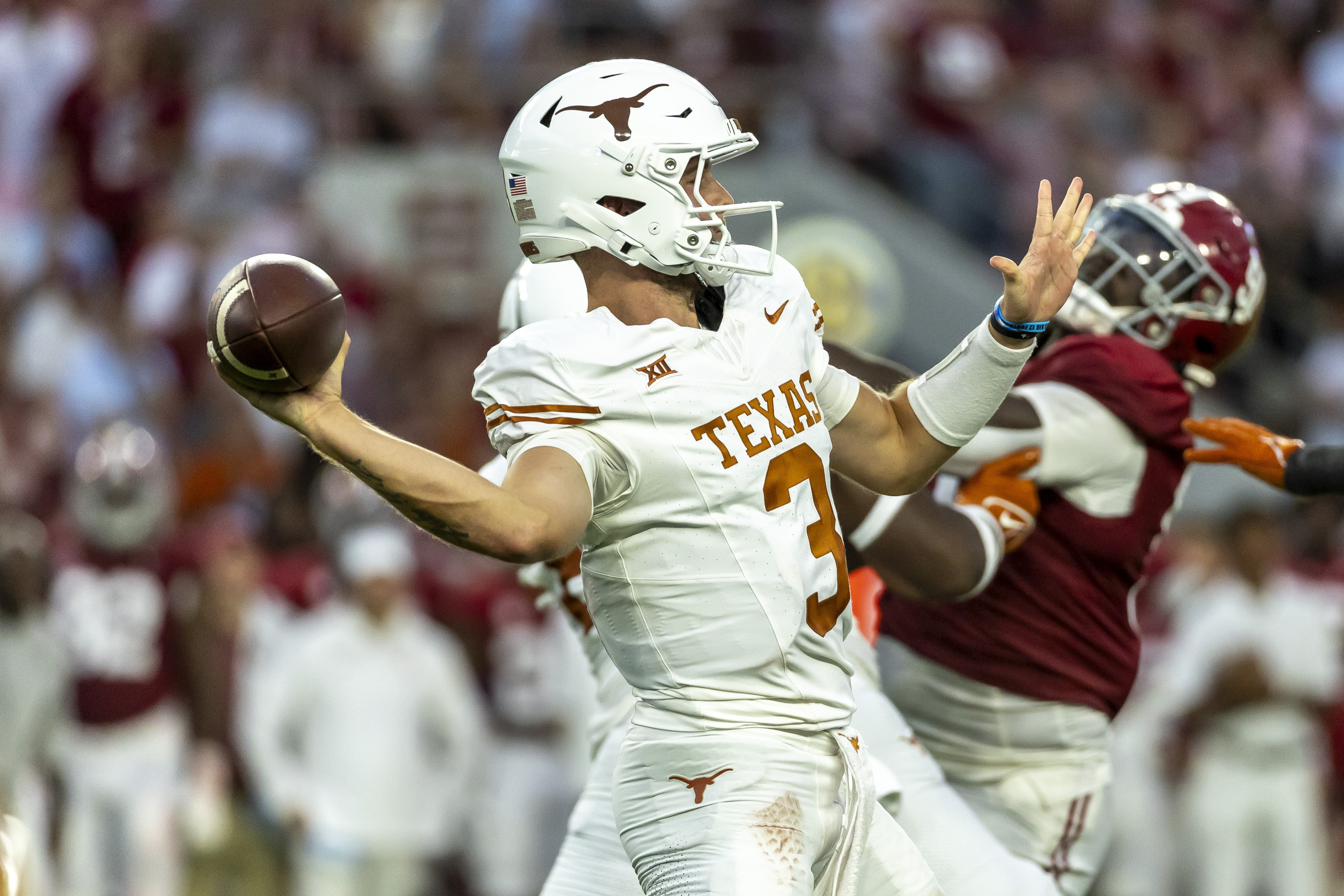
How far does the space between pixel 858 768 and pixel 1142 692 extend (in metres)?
5.95

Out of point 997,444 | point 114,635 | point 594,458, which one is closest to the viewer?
point 594,458

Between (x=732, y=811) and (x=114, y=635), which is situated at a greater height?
(x=732, y=811)

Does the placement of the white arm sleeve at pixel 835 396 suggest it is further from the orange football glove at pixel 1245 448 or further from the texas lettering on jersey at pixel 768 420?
the orange football glove at pixel 1245 448

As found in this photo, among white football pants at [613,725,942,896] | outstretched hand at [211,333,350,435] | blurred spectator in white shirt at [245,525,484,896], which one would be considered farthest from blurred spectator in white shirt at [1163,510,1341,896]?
outstretched hand at [211,333,350,435]

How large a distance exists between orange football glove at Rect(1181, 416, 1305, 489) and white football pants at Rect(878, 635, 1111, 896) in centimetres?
64

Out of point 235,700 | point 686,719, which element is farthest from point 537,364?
point 235,700

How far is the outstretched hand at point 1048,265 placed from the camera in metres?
3.21

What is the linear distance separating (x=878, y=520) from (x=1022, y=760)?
815 millimetres

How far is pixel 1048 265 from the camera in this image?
127 inches

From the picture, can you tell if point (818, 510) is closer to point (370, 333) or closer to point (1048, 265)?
point (1048, 265)

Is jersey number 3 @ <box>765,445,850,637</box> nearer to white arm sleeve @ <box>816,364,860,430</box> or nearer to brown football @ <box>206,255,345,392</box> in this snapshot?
white arm sleeve @ <box>816,364,860,430</box>

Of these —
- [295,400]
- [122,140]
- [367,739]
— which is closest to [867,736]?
[295,400]

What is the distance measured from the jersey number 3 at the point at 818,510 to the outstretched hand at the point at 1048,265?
440 millimetres

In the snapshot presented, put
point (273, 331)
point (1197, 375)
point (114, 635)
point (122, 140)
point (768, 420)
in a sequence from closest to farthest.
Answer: point (273, 331)
point (768, 420)
point (1197, 375)
point (114, 635)
point (122, 140)
